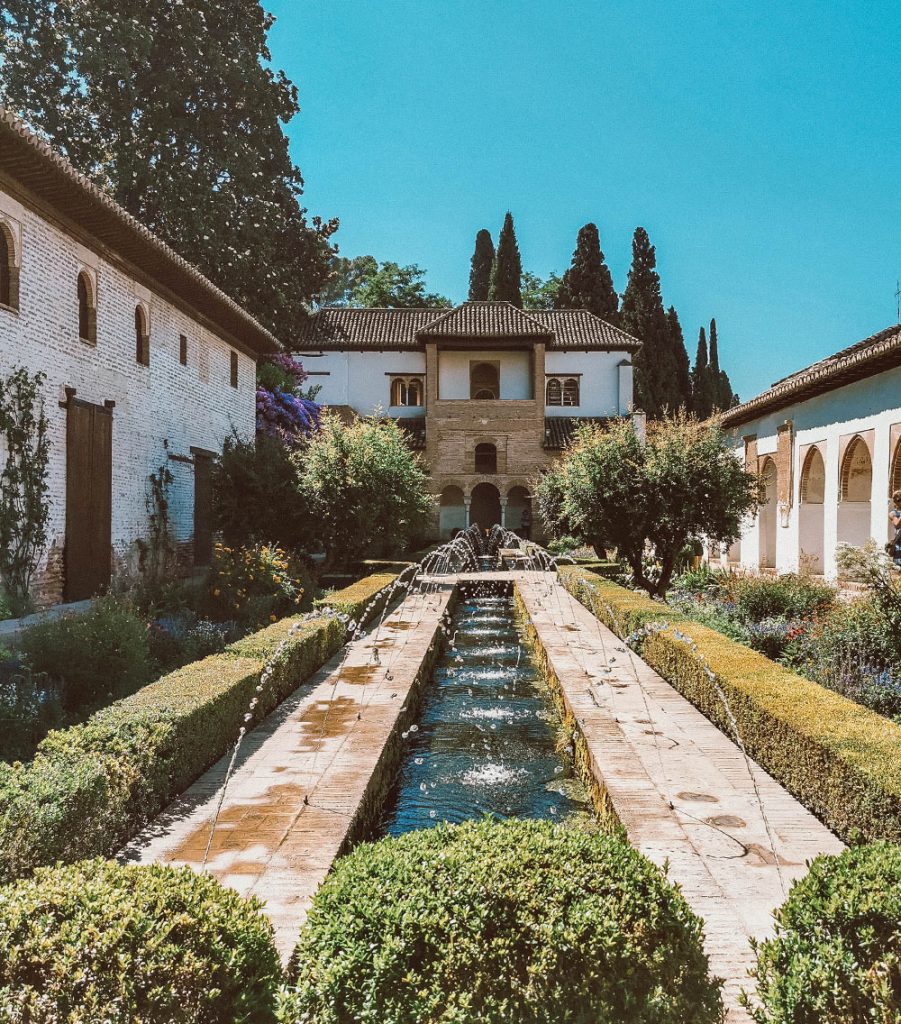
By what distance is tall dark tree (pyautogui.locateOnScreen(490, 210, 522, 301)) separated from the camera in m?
42.3

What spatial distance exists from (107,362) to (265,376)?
13.9 m

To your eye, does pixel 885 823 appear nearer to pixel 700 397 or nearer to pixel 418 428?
pixel 418 428

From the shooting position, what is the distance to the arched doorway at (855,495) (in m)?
15.2

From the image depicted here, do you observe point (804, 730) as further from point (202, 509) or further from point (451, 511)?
point (451, 511)

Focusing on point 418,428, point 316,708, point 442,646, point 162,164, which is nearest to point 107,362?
point 442,646

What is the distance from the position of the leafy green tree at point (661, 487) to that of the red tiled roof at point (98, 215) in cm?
741

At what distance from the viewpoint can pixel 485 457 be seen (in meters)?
33.5

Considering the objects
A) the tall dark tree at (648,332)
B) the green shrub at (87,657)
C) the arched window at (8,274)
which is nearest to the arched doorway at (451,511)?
the tall dark tree at (648,332)

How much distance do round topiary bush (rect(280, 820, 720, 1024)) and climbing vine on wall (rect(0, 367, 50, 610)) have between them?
8328mm

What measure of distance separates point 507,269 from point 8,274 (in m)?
35.3

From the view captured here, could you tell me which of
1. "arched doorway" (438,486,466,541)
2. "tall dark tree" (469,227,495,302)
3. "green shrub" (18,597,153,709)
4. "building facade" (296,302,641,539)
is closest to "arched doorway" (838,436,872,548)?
"green shrub" (18,597,153,709)

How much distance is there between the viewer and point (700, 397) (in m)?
45.0

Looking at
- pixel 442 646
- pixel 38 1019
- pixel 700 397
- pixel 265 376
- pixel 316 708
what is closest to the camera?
pixel 38 1019

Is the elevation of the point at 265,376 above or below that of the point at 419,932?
above
